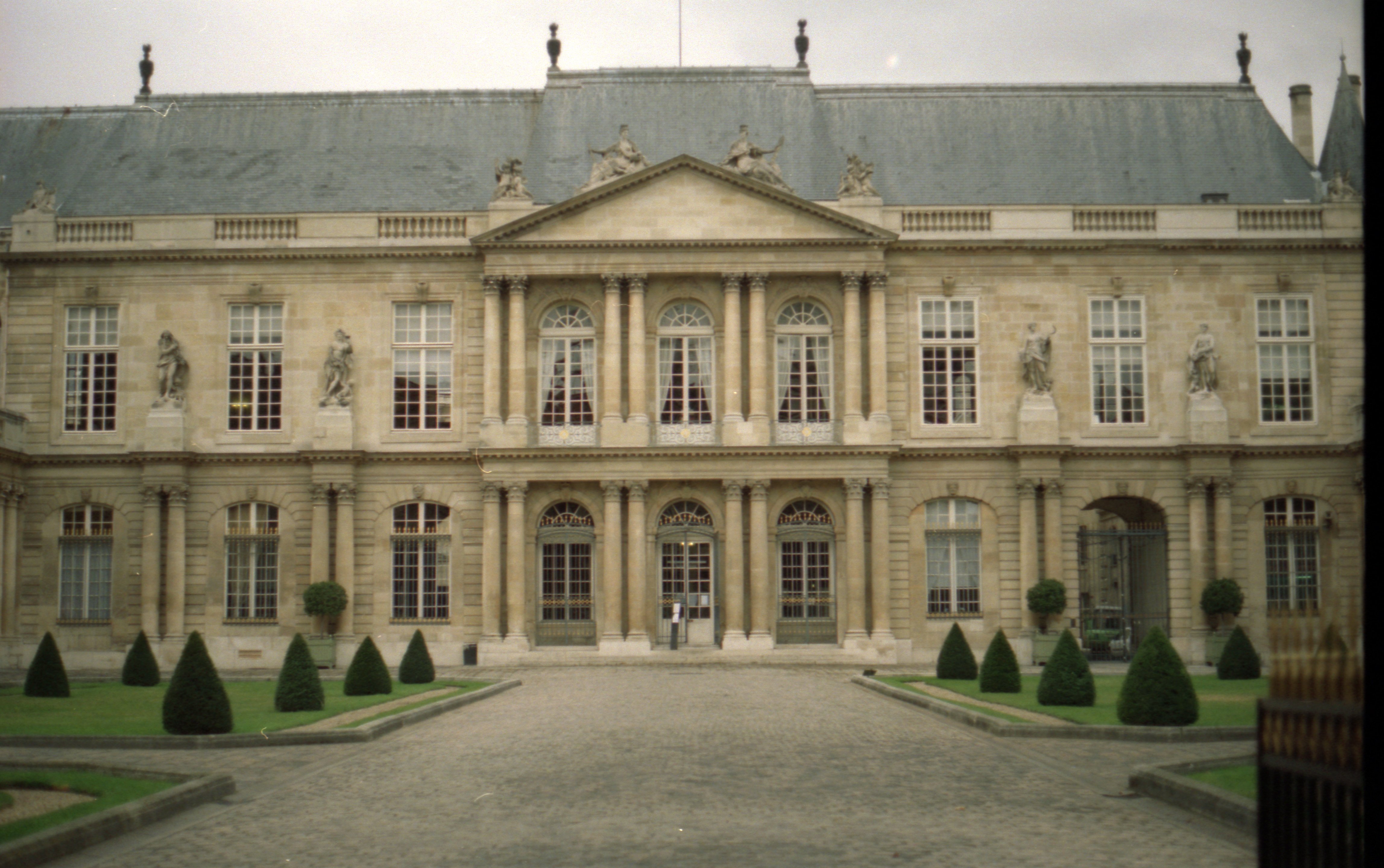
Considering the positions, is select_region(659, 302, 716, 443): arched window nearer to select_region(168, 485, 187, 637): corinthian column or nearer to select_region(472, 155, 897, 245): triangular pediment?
select_region(472, 155, 897, 245): triangular pediment

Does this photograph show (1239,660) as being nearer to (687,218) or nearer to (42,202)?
(687,218)

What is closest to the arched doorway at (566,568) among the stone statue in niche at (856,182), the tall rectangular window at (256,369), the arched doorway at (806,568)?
the arched doorway at (806,568)

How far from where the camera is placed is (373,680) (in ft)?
83.8

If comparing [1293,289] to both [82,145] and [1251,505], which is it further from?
[82,145]

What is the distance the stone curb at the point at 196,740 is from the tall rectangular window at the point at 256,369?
21.5 metres

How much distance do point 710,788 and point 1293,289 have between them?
30449 millimetres

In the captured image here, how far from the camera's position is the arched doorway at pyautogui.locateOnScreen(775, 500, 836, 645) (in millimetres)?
38281

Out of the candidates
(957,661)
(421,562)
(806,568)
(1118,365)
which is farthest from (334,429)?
(1118,365)

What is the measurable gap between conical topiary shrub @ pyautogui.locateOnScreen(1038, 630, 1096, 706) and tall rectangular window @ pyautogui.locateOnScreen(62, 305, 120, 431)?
27.3 metres

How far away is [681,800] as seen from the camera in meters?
13.2

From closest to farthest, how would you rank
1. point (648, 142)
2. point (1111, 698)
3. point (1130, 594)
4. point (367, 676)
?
Result: point (1111, 698) → point (367, 676) → point (1130, 594) → point (648, 142)

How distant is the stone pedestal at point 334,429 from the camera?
3834cm

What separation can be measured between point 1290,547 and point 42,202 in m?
34.5

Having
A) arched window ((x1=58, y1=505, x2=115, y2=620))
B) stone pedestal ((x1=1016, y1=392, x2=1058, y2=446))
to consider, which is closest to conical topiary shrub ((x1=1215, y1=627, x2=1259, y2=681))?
stone pedestal ((x1=1016, y1=392, x2=1058, y2=446))
